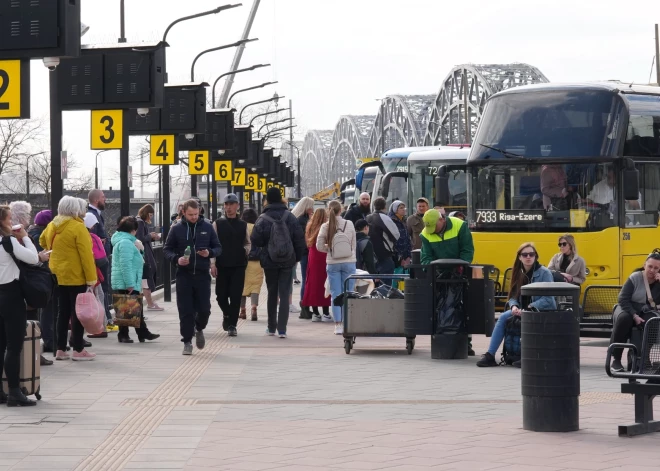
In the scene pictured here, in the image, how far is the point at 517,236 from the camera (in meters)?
20.2

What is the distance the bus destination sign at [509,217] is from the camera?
789 inches

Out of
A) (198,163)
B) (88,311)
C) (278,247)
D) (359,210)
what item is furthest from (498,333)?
(198,163)

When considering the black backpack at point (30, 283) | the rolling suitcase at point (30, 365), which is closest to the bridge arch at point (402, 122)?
the rolling suitcase at point (30, 365)

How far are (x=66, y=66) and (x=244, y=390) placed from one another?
8530 mm

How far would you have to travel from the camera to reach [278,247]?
17656 millimetres

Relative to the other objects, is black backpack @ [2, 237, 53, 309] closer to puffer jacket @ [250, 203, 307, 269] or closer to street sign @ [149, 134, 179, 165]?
puffer jacket @ [250, 203, 307, 269]

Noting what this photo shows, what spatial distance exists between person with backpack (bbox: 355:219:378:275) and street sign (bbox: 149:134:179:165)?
6538 millimetres

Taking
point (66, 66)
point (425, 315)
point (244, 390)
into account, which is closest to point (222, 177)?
point (66, 66)

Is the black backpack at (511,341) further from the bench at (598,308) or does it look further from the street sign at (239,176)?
the street sign at (239,176)

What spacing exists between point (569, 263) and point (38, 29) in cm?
731

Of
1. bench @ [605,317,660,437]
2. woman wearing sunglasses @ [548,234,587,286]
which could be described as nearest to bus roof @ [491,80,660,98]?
woman wearing sunglasses @ [548,234,587,286]

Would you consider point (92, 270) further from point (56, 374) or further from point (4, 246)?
point (4, 246)

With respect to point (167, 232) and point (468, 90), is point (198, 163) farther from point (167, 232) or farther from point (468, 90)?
point (468, 90)

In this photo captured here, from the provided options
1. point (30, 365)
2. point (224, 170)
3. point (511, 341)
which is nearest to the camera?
point (30, 365)
